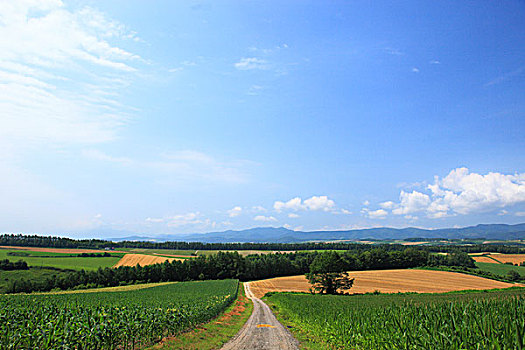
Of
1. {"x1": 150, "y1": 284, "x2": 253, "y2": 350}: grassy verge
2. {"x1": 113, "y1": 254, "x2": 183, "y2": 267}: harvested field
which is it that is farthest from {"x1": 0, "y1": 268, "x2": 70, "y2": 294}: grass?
{"x1": 150, "y1": 284, "x2": 253, "y2": 350}: grassy verge

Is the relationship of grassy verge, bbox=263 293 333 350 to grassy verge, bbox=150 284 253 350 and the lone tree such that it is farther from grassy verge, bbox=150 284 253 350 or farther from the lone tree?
the lone tree

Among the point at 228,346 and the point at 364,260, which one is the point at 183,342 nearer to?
the point at 228,346

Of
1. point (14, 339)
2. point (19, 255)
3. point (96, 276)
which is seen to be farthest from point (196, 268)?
point (14, 339)

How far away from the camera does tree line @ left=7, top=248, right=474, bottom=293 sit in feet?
244

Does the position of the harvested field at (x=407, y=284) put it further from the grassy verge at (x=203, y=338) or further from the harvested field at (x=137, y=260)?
the grassy verge at (x=203, y=338)

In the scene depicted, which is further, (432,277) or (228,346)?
(432,277)

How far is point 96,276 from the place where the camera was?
79.8 m

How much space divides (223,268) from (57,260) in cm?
5268

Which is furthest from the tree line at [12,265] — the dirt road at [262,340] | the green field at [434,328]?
the green field at [434,328]

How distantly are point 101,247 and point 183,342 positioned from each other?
500 feet

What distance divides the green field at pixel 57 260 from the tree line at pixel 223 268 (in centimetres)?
1031

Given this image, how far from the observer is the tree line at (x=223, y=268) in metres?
74.3

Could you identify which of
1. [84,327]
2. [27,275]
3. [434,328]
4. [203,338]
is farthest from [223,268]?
[434,328]

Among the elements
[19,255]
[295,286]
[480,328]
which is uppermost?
[480,328]
